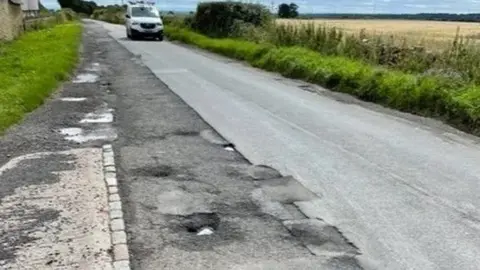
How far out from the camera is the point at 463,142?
9.58 m

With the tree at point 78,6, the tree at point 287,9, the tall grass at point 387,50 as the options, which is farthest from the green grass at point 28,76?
the tree at point 78,6

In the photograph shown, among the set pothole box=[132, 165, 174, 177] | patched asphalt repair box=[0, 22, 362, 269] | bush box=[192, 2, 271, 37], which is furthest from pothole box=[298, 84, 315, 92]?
bush box=[192, 2, 271, 37]

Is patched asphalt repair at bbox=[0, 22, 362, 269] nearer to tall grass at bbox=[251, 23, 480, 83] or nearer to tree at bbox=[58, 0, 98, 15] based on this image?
tall grass at bbox=[251, 23, 480, 83]

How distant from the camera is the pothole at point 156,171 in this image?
7.52m

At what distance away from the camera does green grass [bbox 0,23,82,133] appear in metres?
11.6

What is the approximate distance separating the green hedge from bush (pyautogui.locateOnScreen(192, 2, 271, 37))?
12.1m

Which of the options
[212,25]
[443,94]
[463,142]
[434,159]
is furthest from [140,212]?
[212,25]

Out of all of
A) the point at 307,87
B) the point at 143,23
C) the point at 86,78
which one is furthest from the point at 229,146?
the point at 143,23

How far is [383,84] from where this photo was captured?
14141 mm

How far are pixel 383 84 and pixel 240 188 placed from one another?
319 inches

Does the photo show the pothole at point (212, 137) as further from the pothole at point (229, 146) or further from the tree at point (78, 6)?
the tree at point (78, 6)

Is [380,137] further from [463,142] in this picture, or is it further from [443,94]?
[443,94]

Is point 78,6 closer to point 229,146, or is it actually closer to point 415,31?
point 415,31

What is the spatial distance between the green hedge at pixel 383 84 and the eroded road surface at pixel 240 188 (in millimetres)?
680
